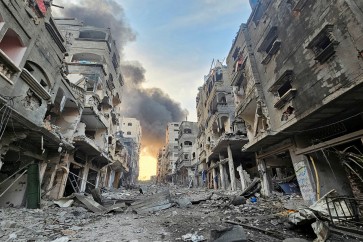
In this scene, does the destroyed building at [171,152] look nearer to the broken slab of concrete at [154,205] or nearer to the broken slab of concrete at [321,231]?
the broken slab of concrete at [154,205]

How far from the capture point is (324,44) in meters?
7.61

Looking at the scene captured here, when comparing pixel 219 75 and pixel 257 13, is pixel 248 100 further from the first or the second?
pixel 219 75

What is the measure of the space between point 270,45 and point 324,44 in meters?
3.96

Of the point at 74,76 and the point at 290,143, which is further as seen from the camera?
the point at 74,76

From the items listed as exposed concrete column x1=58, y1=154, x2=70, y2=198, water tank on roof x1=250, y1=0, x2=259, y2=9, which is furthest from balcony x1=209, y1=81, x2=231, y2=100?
exposed concrete column x1=58, y1=154, x2=70, y2=198

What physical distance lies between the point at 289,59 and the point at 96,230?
10838 millimetres

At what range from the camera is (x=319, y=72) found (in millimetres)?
7562

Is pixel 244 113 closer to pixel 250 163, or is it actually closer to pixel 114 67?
pixel 250 163

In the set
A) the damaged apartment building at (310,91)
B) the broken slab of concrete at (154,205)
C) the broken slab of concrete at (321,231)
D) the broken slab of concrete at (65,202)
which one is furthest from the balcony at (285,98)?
the broken slab of concrete at (65,202)

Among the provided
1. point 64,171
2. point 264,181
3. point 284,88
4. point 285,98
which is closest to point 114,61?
point 64,171

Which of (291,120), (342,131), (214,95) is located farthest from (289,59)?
(214,95)

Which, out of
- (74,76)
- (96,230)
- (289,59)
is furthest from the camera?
(74,76)

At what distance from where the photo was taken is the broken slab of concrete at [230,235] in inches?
144

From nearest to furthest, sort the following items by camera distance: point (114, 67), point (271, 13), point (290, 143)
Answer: point (290, 143), point (271, 13), point (114, 67)
